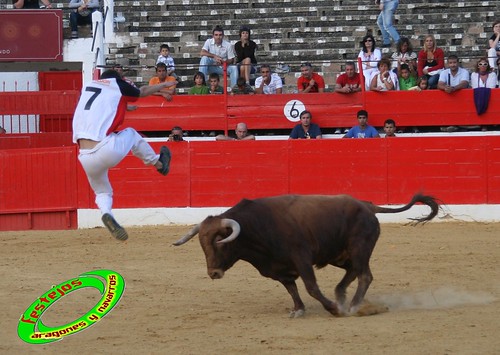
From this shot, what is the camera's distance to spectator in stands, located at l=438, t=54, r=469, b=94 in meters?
19.5

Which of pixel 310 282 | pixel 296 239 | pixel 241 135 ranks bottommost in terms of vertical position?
pixel 310 282

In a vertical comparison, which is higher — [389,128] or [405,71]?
[405,71]

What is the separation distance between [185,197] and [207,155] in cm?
80

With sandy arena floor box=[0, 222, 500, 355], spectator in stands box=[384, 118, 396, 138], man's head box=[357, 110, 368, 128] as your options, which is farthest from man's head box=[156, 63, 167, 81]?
spectator in stands box=[384, 118, 396, 138]

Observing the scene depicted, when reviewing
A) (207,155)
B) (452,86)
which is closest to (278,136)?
(207,155)

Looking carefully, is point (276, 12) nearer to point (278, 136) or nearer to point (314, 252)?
point (278, 136)

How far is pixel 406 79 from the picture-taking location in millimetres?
19875

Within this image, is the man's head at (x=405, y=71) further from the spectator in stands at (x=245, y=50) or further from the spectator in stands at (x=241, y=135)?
the spectator in stands at (x=241, y=135)

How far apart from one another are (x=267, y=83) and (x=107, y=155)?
33.0 feet

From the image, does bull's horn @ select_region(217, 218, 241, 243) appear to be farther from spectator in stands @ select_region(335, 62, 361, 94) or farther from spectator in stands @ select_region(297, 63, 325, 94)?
spectator in stands @ select_region(297, 63, 325, 94)

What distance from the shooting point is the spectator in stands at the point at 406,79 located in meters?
19.8

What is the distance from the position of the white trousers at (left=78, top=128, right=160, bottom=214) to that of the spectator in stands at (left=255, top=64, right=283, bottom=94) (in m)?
9.31

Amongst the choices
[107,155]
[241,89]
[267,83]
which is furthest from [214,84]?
[107,155]

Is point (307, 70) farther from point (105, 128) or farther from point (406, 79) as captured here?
point (105, 128)
